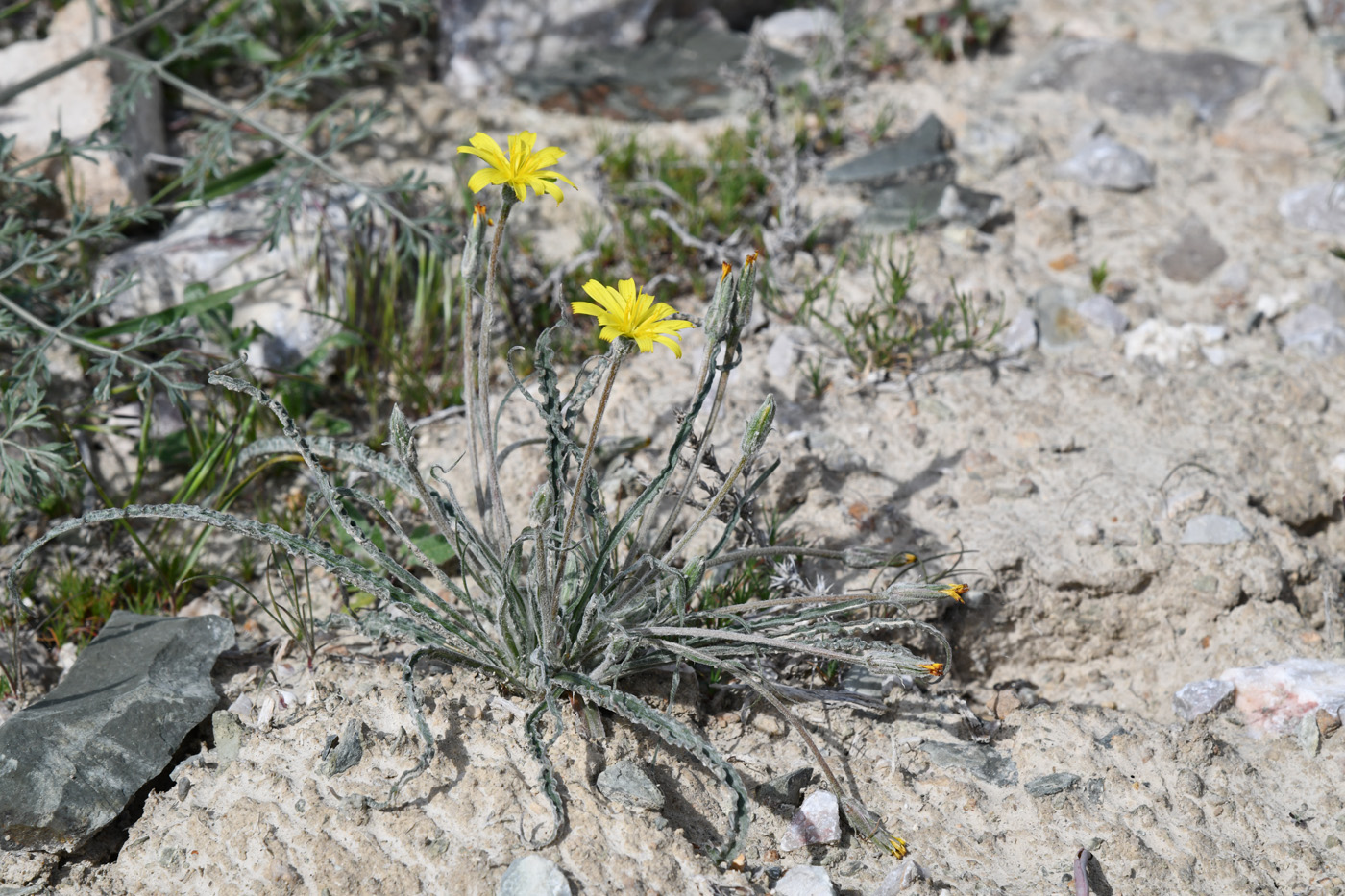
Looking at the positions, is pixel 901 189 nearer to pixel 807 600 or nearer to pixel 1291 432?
pixel 1291 432

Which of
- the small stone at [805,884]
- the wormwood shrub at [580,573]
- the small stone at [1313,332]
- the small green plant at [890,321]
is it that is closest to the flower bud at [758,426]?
the wormwood shrub at [580,573]

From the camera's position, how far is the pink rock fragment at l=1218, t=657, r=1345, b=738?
7.89ft

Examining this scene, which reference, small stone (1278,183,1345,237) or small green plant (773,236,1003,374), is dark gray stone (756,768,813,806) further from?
small stone (1278,183,1345,237)

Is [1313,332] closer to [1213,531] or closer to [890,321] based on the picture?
[1213,531]

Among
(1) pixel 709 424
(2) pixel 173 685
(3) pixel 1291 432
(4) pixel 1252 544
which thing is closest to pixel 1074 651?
(4) pixel 1252 544

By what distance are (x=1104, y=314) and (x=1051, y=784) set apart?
71.1 inches

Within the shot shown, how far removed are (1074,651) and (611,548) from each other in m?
1.42

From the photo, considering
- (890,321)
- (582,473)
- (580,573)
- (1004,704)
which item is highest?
(582,473)

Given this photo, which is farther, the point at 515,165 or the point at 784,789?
the point at 784,789

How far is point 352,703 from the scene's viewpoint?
2.17 m

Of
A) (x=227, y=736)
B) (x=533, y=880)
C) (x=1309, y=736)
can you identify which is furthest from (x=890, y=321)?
(x=227, y=736)

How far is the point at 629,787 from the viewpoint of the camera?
2.03 metres

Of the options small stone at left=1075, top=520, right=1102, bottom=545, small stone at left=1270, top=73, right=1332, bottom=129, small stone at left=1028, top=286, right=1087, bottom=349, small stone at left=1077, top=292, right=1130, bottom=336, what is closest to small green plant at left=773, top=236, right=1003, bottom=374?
small stone at left=1028, top=286, right=1087, bottom=349

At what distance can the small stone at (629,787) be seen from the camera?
6.59 ft
